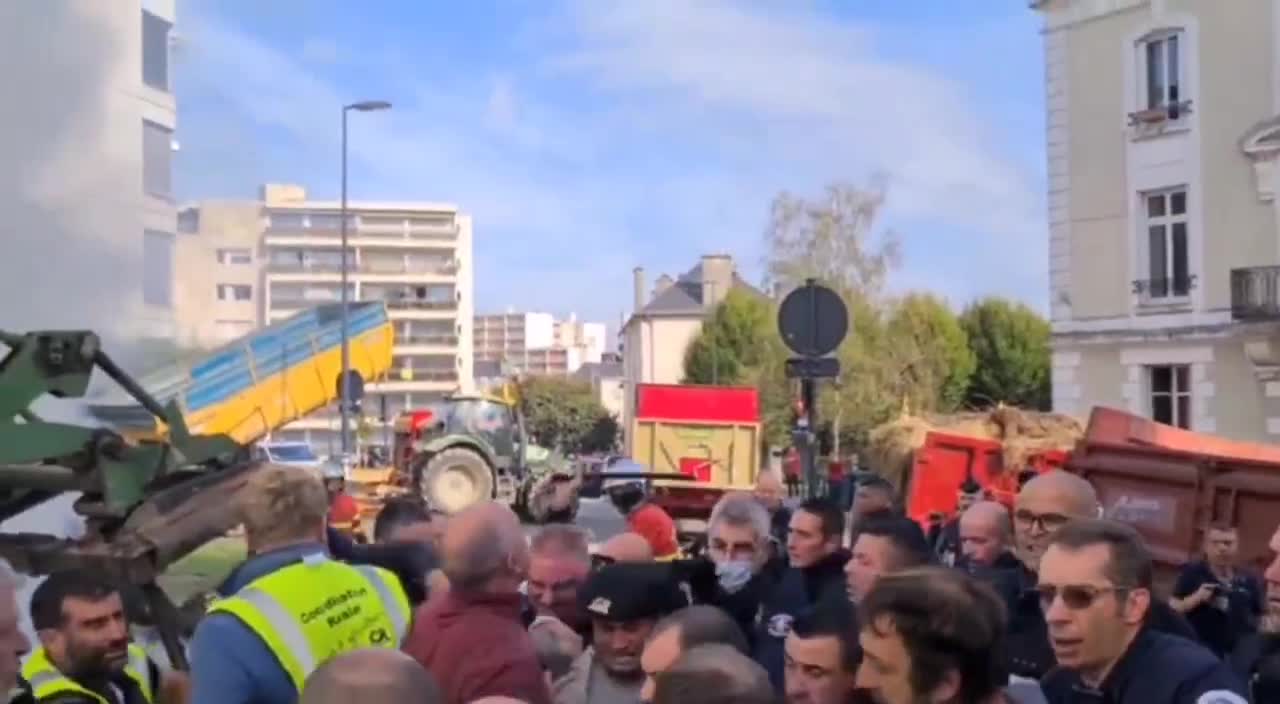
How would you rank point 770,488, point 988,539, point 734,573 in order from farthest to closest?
point 770,488 < point 734,573 < point 988,539

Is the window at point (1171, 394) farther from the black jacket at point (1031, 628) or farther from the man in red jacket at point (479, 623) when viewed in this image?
the man in red jacket at point (479, 623)

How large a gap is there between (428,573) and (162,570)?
3.87 feet

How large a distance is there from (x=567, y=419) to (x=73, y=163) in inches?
3176

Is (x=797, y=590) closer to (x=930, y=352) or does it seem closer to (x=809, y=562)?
(x=809, y=562)

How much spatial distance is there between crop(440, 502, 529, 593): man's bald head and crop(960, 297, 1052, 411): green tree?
53.0 m

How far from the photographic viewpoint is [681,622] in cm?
387

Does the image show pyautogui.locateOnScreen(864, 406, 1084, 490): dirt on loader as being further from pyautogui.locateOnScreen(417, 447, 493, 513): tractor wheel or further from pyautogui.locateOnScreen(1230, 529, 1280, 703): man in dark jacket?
pyautogui.locateOnScreen(1230, 529, 1280, 703): man in dark jacket

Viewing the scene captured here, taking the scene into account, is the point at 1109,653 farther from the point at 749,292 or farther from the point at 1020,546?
the point at 749,292

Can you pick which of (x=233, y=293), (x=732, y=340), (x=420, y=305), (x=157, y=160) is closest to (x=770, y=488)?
(x=157, y=160)

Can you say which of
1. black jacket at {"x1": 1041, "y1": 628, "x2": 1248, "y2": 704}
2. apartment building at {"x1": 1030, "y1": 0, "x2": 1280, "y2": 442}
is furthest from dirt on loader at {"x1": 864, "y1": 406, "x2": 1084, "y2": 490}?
black jacket at {"x1": 1041, "y1": 628, "x2": 1248, "y2": 704}

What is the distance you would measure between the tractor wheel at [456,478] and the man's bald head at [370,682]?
894 inches

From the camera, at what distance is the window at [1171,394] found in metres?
28.3

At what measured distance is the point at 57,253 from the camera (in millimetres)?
12039

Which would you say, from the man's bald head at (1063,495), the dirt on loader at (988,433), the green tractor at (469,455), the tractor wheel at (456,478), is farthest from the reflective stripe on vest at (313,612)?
the tractor wheel at (456,478)
